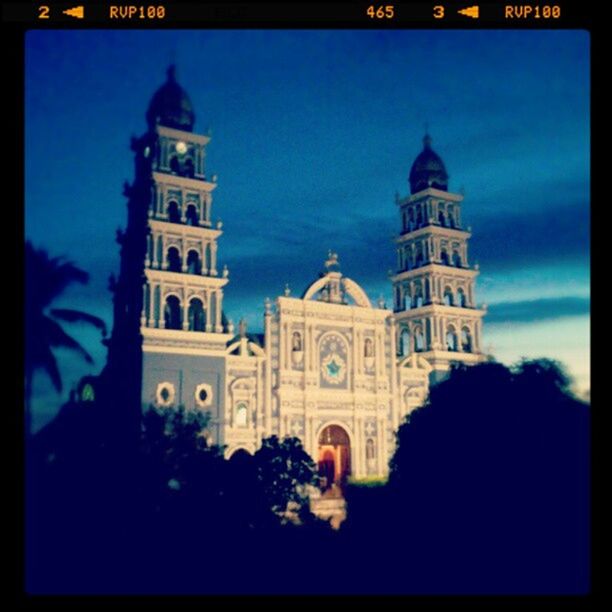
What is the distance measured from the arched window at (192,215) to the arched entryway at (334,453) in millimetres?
9136

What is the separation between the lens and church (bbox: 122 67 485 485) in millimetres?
23328

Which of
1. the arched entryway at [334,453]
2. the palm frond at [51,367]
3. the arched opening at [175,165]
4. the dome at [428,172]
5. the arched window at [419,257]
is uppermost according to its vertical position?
the dome at [428,172]

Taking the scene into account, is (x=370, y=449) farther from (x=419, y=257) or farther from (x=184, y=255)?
(x=184, y=255)

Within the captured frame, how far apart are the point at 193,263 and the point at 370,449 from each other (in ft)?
33.0

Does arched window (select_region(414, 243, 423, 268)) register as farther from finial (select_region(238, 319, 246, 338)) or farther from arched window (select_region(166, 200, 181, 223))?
arched window (select_region(166, 200, 181, 223))

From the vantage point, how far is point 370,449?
91.0 feet

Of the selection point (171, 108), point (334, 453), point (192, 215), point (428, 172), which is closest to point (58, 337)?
point (192, 215)

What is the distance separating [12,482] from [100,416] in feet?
33.4

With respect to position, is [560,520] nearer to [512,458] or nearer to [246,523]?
[512,458]

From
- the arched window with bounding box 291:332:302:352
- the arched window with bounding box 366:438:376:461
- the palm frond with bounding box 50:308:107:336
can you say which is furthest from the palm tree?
the arched window with bounding box 366:438:376:461

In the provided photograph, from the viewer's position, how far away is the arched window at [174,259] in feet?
79.3
